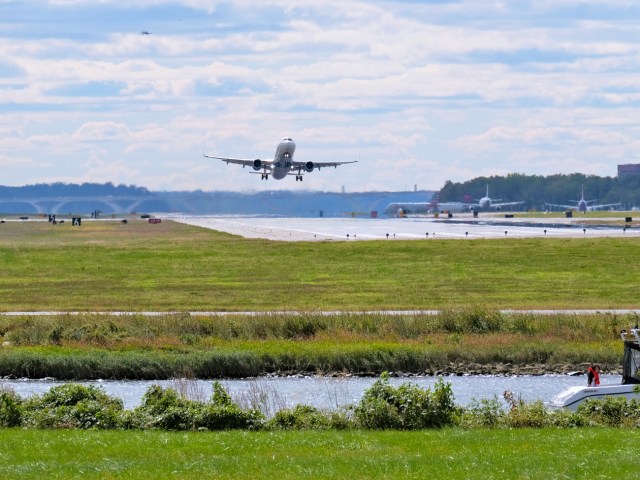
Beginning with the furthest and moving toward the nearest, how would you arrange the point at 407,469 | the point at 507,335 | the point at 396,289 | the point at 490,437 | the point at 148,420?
the point at 396,289, the point at 507,335, the point at 148,420, the point at 490,437, the point at 407,469

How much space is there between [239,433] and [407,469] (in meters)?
5.78

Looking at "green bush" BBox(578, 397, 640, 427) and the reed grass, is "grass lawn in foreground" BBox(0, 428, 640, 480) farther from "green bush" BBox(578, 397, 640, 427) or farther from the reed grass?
the reed grass

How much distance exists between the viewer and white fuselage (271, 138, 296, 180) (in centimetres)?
15512

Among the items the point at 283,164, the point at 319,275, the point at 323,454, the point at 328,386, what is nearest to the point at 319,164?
the point at 283,164

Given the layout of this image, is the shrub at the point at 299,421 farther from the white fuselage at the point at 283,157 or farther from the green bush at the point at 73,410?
the white fuselage at the point at 283,157

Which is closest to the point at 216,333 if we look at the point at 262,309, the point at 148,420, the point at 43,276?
the point at 262,309

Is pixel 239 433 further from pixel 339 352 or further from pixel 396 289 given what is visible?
pixel 396 289

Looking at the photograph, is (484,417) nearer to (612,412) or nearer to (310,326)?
(612,412)

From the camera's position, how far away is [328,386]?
3938 cm

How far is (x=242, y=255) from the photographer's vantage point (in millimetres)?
104562

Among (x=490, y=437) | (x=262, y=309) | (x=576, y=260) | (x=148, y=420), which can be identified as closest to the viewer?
(x=490, y=437)

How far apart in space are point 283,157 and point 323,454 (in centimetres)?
13640

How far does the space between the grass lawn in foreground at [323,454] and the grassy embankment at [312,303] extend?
19029 mm

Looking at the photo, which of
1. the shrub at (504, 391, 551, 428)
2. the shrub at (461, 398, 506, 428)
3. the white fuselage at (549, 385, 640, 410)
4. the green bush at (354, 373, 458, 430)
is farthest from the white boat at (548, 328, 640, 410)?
the green bush at (354, 373, 458, 430)
